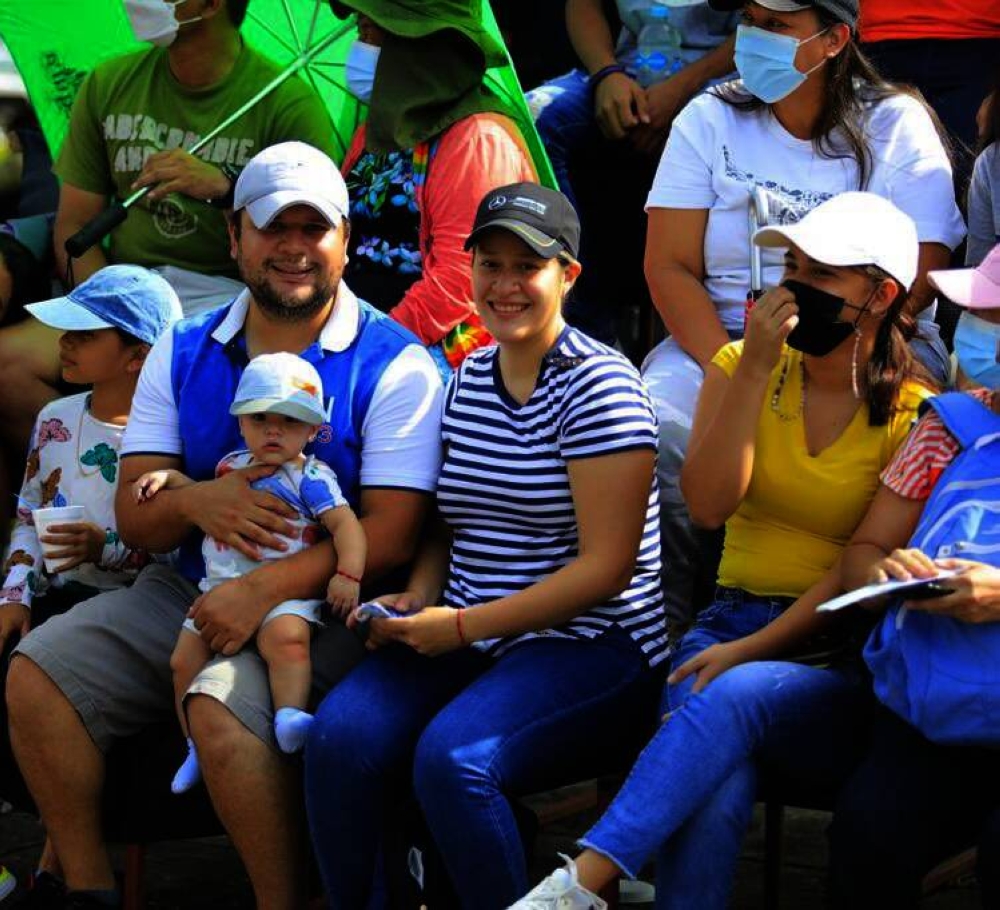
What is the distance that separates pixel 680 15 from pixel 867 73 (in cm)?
105

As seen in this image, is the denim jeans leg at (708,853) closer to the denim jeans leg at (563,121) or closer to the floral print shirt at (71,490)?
the floral print shirt at (71,490)

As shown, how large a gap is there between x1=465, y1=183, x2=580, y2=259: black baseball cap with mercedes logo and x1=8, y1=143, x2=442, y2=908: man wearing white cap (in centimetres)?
44

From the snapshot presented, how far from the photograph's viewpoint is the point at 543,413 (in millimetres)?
4070

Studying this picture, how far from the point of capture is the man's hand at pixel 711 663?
3811 millimetres

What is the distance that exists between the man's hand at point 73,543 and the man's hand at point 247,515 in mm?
487

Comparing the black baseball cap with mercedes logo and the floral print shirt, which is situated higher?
the black baseball cap with mercedes logo

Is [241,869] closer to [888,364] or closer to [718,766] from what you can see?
[718,766]

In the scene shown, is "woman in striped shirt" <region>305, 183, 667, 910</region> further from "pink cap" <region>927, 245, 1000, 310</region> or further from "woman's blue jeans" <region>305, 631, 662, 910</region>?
"pink cap" <region>927, 245, 1000, 310</region>

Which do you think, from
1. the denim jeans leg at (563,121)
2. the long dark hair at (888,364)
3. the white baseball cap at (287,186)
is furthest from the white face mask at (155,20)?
the long dark hair at (888,364)

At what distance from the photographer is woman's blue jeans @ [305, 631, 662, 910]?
3742mm

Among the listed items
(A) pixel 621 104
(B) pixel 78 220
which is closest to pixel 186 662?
(B) pixel 78 220

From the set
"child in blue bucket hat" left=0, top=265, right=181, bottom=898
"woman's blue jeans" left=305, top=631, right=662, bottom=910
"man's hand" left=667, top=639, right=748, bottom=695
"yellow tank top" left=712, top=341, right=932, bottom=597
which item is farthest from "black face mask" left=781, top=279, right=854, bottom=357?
"child in blue bucket hat" left=0, top=265, right=181, bottom=898

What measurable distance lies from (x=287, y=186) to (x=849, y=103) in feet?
4.65

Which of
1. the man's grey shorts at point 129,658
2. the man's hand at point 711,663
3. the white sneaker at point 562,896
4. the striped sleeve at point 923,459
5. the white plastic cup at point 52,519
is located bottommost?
the man's grey shorts at point 129,658
